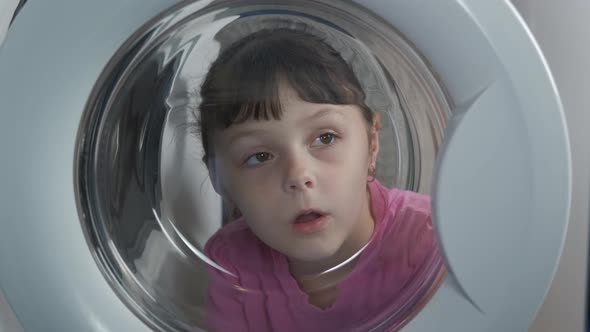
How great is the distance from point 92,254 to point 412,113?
0.33 m

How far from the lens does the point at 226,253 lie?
713mm

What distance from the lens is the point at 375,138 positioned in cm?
68

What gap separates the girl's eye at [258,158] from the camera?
0.66 m

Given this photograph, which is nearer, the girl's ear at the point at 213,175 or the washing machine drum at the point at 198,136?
the washing machine drum at the point at 198,136

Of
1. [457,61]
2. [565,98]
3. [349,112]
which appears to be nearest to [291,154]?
[349,112]

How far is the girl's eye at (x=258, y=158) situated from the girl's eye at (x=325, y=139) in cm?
5

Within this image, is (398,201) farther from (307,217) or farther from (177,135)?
(177,135)

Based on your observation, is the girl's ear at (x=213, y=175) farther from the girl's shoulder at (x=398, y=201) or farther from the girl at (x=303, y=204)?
the girl's shoulder at (x=398, y=201)

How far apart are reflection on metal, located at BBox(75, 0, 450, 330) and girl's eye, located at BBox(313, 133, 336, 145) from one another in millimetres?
51

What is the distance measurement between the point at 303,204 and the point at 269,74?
13 cm

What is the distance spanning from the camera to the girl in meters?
0.64

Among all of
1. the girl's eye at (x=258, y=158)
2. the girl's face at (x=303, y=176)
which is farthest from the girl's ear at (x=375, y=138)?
the girl's eye at (x=258, y=158)

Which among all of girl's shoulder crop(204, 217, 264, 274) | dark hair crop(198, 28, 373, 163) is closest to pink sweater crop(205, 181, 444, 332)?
girl's shoulder crop(204, 217, 264, 274)

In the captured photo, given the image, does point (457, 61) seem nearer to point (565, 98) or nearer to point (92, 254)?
point (565, 98)
